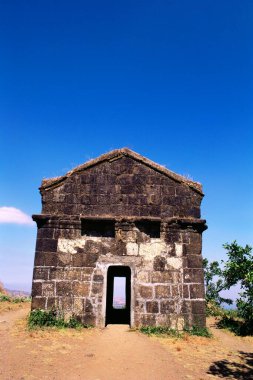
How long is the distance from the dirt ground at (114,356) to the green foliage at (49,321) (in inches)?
10.2

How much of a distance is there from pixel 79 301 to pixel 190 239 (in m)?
3.99

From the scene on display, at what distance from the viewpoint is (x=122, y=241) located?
1012 centimetres

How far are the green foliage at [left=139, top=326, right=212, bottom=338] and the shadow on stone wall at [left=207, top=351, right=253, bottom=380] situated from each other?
5.83ft

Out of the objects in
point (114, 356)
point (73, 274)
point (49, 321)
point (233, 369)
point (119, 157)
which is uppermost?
point (119, 157)

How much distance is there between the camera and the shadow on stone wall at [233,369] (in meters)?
6.32

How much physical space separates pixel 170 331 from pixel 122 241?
9.90 feet

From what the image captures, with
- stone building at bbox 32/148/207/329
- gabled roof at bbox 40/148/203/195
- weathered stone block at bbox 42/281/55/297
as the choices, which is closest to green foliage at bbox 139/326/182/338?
stone building at bbox 32/148/207/329

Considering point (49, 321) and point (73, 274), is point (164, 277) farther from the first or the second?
point (49, 321)

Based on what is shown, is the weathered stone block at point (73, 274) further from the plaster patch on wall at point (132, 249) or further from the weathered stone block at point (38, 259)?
the plaster patch on wall at point (132, 249)

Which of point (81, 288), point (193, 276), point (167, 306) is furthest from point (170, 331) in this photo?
point (81, 288)

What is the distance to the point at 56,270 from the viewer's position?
9.79 m

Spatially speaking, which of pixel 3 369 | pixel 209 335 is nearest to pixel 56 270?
pixel 3 369

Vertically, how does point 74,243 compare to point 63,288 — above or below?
above

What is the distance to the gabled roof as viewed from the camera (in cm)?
1059
